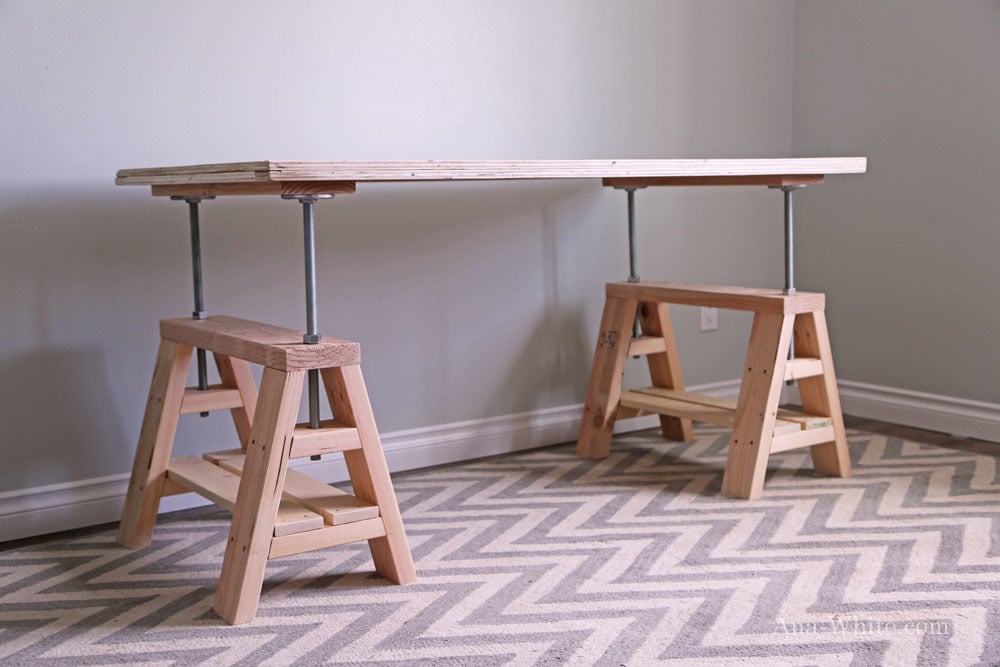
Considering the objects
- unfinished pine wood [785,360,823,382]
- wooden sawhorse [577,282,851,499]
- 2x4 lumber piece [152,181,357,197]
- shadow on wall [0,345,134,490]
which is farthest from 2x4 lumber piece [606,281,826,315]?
shadow on wall [0,345,134,490]

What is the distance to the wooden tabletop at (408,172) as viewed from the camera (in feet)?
5.21

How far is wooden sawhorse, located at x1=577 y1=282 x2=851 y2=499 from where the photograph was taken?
2307mm

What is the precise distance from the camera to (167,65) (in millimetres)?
2248

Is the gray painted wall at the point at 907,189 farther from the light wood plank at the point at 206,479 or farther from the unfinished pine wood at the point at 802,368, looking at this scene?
the light wood plank at the point at 206,479

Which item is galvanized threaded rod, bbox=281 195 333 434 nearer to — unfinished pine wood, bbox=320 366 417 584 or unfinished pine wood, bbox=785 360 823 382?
unfinished pine wood, bbox=320 366 417 584

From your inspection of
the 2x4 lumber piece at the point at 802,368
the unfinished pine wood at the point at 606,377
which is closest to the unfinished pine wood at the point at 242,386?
the unfinished pine wood at the point at 606,377

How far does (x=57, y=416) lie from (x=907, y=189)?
2.28m

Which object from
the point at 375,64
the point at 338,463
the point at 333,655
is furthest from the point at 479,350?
the point at 333,655

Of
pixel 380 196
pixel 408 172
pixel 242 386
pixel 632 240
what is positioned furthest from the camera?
pixel 632 240

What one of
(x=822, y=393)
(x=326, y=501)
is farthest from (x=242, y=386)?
(x=822, y=393)

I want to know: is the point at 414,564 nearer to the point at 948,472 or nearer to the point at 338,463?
the point at 338,463

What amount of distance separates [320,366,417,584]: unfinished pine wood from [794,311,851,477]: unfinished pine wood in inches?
43.5

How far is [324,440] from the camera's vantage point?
5.70 feet

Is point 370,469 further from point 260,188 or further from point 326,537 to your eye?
point 260,188
